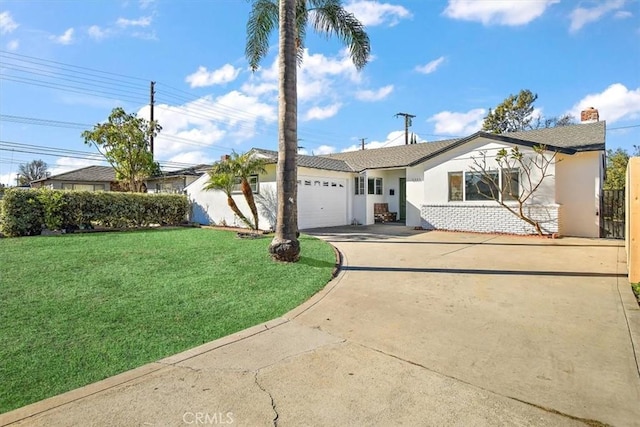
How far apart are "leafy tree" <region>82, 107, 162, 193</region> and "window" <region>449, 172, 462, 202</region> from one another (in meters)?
19.3

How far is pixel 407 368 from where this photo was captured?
130 inches

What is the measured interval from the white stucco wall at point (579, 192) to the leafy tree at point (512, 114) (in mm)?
18938

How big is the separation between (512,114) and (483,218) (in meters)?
21.6

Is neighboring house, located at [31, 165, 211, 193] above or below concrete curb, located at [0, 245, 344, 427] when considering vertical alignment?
above

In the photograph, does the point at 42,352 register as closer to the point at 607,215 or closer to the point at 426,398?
the point at 426,398

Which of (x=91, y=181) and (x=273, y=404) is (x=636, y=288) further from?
(x=91, y=181)

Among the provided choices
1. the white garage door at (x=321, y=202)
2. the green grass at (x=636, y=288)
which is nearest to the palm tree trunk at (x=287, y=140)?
the green grass at (x=636, y=288)

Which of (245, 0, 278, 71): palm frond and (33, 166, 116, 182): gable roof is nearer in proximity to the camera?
(245, 0, 278, 71): palm frond

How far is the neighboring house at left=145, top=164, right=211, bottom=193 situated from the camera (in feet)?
74.6

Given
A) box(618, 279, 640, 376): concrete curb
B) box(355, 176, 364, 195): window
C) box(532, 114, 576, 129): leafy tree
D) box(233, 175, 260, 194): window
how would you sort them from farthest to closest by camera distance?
box(532, 114, 576, 129): leafy tree
box(355, 176, 364, 195): window
box(233, 175, 260, 194): window
box(618, 279, 640, 376): concrete curb

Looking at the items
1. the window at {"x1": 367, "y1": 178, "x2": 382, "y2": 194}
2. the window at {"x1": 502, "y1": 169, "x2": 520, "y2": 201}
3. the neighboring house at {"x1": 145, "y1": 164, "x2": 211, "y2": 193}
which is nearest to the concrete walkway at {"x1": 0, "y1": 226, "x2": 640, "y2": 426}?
the window at {"x1": 502, "y1": 169, "x2": 520, "y2": 201}

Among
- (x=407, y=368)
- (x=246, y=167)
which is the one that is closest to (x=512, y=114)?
(x=246, y=167)

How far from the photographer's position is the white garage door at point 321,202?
52.4ft

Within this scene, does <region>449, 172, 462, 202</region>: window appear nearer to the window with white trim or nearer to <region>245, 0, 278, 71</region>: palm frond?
the window with white trim
